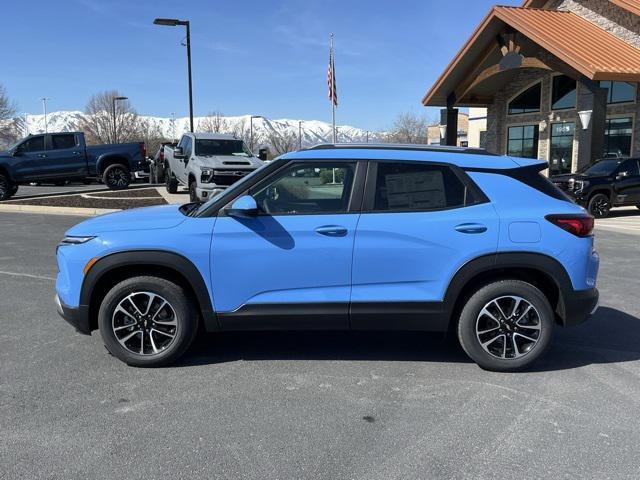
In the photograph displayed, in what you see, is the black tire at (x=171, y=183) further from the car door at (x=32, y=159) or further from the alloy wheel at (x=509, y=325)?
the alloy wheel at (x=509, y=325)

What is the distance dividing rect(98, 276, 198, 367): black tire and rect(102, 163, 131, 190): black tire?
16.9 metres

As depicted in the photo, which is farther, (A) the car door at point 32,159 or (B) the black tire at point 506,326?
(A) the car door at point 32,159

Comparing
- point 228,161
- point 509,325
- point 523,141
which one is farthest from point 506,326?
point 523,141

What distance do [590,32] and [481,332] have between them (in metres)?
19.8

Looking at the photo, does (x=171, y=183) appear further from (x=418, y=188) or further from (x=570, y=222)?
(x=570, y=222)

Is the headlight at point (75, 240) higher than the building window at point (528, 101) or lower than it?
lower

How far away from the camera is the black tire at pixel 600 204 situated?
577 inches

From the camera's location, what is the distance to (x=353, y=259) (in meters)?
4.00

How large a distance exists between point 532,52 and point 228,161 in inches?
489

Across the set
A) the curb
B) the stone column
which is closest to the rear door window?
the curb

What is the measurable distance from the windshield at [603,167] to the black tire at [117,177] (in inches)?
614

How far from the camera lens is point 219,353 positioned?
4605 mm

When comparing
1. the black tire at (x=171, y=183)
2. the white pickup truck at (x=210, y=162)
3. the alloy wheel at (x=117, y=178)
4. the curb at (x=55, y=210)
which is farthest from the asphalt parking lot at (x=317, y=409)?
the alloy wheel at (x=117, y=178)

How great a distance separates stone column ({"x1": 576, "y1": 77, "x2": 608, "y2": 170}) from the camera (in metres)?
17.2
